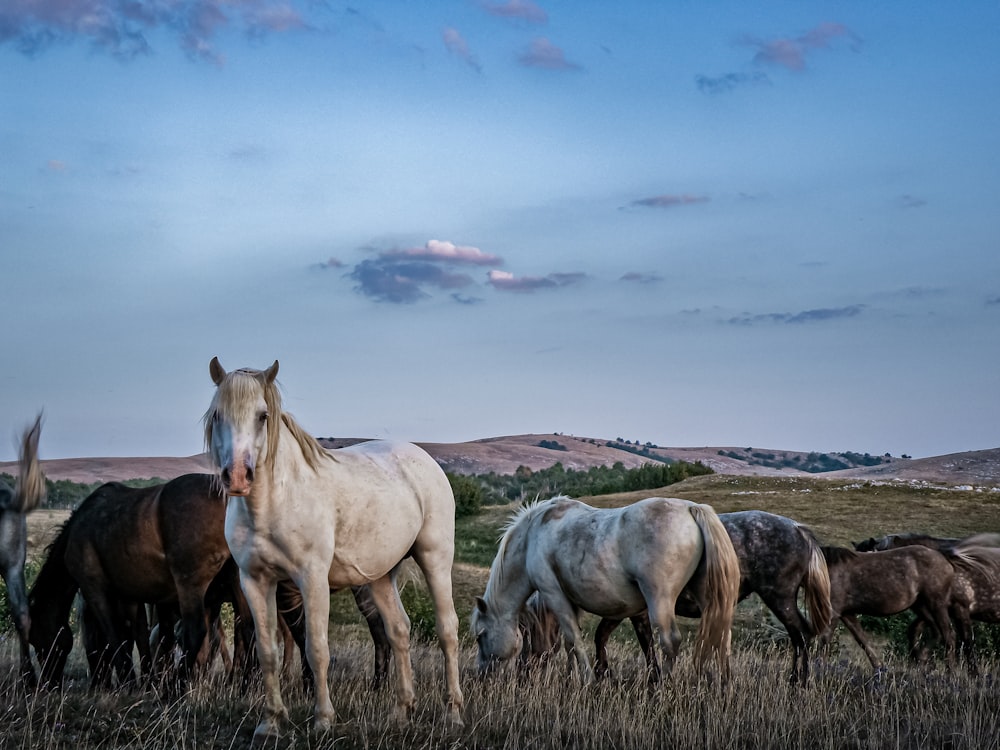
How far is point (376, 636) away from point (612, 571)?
2.61 m

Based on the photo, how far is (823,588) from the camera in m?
10.9

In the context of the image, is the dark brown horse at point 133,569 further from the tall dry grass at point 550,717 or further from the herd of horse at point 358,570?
the tall dry grass at point 550,717

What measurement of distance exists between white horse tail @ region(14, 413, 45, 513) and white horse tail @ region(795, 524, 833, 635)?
27.4ft

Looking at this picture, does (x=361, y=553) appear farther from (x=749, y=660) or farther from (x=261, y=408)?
(x=749, y=660)

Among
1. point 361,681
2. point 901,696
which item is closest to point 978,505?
point 901,696

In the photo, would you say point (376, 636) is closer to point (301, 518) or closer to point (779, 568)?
point (301, 518)

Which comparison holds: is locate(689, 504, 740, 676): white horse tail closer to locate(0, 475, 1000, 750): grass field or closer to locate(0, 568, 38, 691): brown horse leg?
locate(0, 475, 1000, 750): grass field

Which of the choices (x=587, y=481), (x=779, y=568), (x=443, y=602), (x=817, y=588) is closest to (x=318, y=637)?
(x=443, y=602)

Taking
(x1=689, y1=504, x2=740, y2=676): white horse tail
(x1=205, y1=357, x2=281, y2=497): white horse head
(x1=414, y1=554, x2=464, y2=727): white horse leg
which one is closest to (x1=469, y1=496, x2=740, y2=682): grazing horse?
(x1=689, y1=504, x2=740, y2=676): white horse tail

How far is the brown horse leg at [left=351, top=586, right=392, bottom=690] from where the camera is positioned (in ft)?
30.5

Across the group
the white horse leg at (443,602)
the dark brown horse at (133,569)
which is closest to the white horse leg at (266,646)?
the dark brown horse at (133,569)

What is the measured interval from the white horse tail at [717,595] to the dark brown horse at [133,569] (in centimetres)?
436

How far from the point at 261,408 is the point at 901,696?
645 cm

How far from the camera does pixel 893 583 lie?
Result: 1189cm
